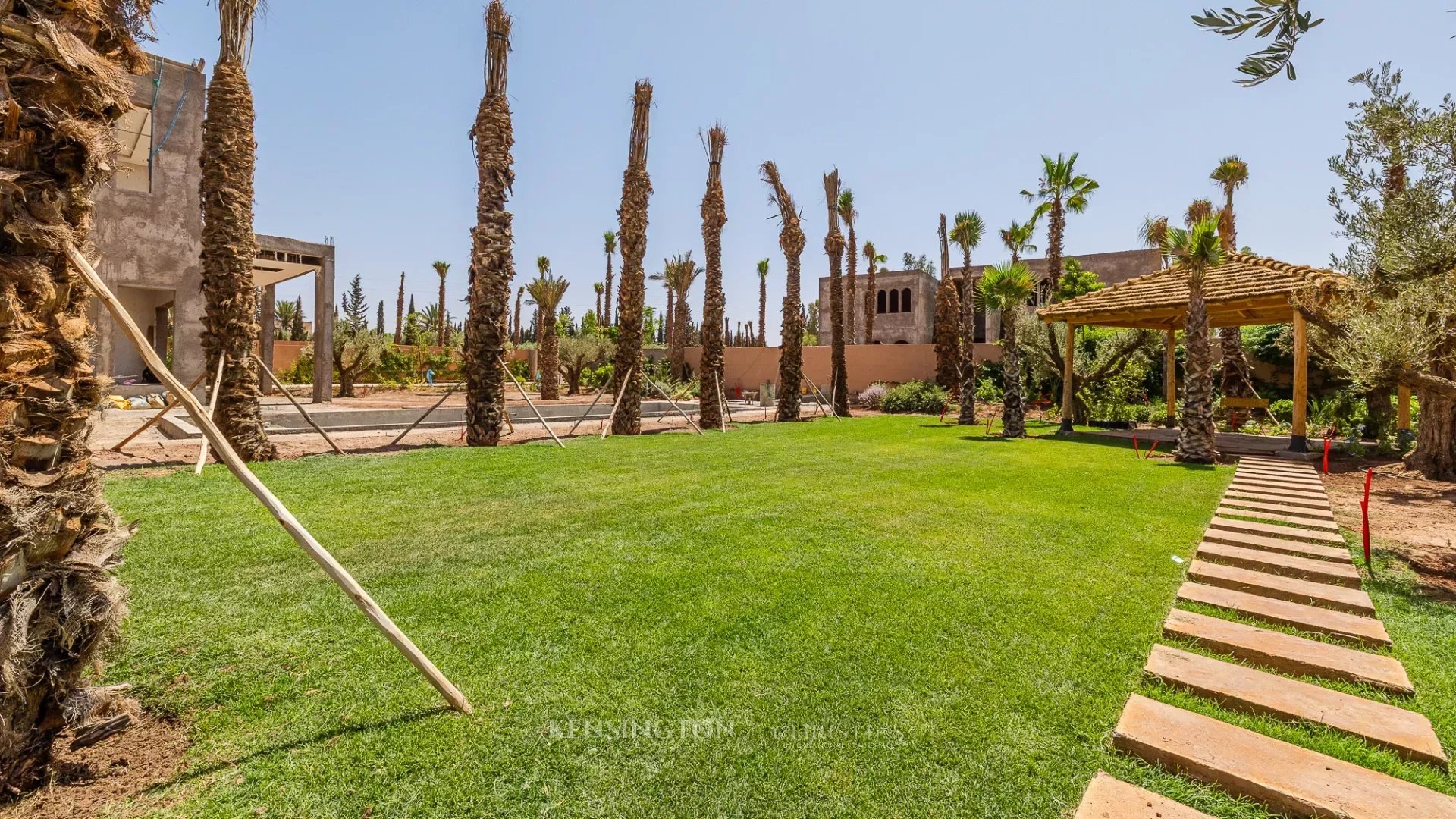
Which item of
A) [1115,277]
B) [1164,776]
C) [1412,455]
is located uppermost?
[1115,277]

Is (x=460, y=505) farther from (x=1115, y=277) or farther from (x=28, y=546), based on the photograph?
(x=1115, y=277)

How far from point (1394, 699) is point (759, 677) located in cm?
301

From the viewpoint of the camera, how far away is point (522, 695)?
2986mm

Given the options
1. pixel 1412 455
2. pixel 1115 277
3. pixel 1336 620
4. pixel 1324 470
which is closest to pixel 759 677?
pixel 1336 620

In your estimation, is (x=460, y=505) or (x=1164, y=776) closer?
(x=1164, y=776)

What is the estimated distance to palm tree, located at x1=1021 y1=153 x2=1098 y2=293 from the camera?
77.7ft

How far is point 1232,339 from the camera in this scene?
1767 cm

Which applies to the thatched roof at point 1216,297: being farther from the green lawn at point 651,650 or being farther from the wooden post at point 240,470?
the wooden post at point 240,470

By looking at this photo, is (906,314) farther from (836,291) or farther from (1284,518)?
(1284,518)

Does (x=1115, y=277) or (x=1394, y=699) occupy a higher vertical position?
(x=1115, y=277)

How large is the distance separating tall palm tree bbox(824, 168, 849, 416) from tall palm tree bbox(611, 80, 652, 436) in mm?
9096

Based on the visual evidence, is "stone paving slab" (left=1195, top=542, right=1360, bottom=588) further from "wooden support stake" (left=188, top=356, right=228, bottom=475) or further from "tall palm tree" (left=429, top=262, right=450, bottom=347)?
"tall palm tree" (left=429, top=262, right=450, bottom=347)

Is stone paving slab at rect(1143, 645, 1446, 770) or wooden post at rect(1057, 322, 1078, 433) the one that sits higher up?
wooden post at rect(1057, 322, 1078, 433)

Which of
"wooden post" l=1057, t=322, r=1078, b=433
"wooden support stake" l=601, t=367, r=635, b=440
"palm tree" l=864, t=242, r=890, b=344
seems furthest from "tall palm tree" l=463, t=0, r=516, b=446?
"palm tree" l=864, t=242, r=890, b=344
